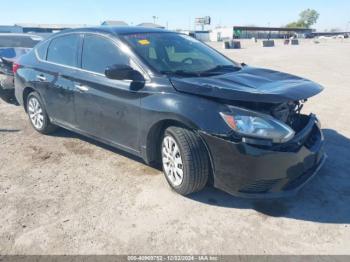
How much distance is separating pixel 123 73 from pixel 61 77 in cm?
156

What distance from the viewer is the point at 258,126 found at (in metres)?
2.96

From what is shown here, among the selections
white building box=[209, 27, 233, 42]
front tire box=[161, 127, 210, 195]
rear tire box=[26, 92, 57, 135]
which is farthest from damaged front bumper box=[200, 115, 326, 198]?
white building box=[209, 27, 233, 42]

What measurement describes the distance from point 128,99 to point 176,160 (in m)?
0.91

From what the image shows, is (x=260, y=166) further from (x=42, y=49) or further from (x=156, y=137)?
(x=42, y=49)

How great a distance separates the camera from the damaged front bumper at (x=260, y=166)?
117 inches

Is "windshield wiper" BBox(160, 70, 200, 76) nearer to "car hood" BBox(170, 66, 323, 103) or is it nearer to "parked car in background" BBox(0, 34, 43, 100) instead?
"car hood" BBox(170, 66, 323, 103)

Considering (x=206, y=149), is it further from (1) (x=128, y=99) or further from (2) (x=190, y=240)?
(1) (x=128, y=99)

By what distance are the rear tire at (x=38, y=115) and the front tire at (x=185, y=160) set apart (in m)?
2.60

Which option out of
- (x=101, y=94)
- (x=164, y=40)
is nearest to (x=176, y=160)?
(x=101, y=94)

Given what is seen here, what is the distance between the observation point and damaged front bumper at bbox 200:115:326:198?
296cm

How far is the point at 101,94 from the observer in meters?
4.09

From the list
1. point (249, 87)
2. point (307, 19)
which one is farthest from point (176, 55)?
point (307, 19)

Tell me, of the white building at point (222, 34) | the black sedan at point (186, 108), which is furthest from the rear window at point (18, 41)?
the white building at point (222, 34)

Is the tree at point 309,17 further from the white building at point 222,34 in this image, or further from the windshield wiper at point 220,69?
the windshield wiper at point 220,69
